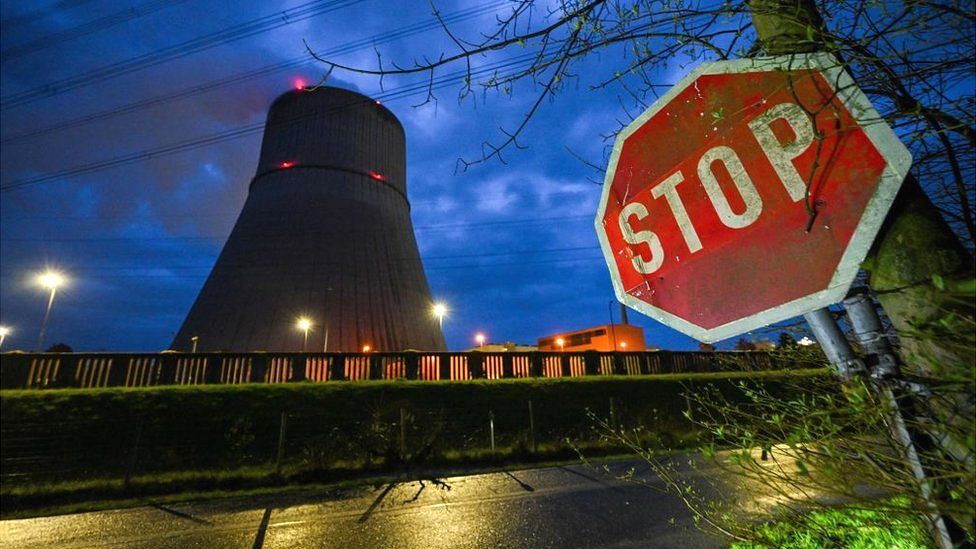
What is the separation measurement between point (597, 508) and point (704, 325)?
4677 mm

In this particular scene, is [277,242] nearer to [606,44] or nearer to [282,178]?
[282,178]

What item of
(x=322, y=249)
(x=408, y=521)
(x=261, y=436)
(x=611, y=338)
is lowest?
(x=408, y=521)

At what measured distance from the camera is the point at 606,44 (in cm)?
174

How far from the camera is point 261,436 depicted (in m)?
7.41

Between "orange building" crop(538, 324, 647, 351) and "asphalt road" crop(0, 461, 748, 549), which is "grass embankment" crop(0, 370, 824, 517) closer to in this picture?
"asphalt road" crop(0, 461, 748, 549)

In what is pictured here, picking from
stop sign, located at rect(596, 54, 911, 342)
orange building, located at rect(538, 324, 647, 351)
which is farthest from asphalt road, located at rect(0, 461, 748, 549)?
orange building, located at rect(538, 324, 647, 351)

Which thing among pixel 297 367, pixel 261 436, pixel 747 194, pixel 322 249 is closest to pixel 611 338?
pixel 322 249

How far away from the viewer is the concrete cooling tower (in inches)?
738

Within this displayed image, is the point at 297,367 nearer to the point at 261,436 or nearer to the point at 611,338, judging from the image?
the point at 261,436

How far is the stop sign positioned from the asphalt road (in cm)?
369

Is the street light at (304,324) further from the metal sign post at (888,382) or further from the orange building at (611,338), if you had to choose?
the orange building at (611,338)

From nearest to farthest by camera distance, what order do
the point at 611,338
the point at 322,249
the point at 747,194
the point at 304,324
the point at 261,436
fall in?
the point at 747,194 → the point at 261,436 → the point at 304,324 → the point at 322,249 → the point at 611,338

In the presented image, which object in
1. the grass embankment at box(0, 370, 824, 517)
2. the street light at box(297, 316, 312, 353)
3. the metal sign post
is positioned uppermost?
the street light at box(297, 316, 312, 353)

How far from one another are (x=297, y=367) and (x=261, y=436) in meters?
2.06
